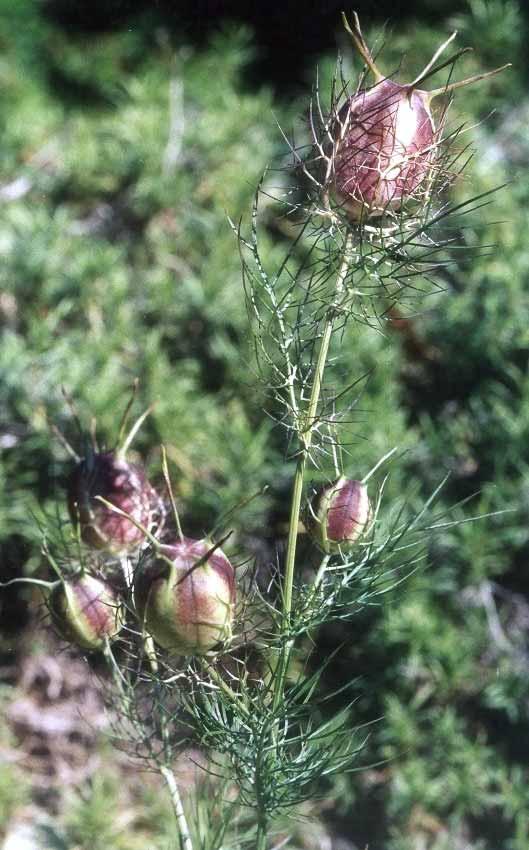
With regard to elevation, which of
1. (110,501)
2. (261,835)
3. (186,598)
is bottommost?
(261,835)

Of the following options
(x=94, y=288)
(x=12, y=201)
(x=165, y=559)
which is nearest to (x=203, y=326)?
(x=94, y=288)

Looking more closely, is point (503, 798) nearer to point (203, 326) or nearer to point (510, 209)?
point (203, 326)

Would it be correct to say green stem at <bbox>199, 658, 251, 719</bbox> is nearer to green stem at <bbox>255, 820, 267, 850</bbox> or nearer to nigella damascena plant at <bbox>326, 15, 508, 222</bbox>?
green stem at <bbox>255, 820, 267, 850</bbox>

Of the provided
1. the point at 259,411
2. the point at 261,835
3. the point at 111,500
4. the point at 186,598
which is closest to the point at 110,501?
the point at 111,500

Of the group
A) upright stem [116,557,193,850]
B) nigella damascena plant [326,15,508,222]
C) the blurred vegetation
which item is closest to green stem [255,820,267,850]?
upright stem [116,557,193,850]

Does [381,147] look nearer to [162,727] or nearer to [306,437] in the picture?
[306,437]

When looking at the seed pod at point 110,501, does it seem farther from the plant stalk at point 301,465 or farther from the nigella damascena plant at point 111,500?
the plant stalk at point 301,465

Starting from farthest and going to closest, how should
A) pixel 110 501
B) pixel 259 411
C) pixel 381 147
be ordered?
pixel 259 411, pixel 110 501, pixel 381 147

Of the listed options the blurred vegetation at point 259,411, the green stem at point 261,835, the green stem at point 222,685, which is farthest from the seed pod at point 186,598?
the blurred vegetation at point 259,411
